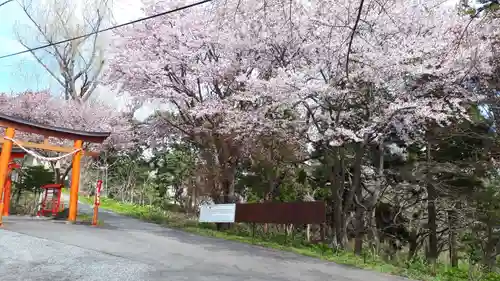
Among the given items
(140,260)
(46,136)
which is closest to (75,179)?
(46,136)

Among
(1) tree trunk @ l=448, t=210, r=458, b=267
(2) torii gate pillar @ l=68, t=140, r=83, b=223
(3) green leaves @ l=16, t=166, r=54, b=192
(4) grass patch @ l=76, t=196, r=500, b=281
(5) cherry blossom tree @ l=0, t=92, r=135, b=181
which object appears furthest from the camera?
(5) cherry blossom tree @ l=0, t=92, r=135, b=181

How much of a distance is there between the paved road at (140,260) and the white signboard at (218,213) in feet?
9.66

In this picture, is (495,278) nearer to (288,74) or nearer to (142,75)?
(288,74)

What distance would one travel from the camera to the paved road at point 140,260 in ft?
20.7

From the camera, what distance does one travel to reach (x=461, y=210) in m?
13.6

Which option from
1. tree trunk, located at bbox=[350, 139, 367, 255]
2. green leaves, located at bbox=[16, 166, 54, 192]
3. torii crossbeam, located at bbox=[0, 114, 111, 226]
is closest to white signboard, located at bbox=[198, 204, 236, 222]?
tree trunk, located at bbox=[350, 139, 367, 255]

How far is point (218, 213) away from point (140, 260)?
22.8ft

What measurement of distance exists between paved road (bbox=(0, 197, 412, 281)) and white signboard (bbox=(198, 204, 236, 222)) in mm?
2944

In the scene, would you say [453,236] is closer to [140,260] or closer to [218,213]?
[218,213]

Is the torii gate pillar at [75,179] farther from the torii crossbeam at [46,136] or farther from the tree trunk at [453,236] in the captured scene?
the tree trunk at [453,236]

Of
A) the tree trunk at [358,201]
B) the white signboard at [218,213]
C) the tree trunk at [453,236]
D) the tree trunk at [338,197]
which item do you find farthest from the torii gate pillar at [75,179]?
the tree trunk at [453,236]

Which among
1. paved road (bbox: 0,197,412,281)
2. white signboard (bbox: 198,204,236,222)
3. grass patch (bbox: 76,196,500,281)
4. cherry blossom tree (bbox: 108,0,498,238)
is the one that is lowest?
grass patch (bbox: 76,196,500,281)

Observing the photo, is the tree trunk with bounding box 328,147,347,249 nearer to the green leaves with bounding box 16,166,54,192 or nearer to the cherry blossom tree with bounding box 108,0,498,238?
the cherry blossom tree with bounding box 108,0,498,238

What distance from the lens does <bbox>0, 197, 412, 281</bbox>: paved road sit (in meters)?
6.30
